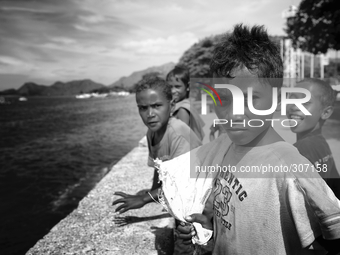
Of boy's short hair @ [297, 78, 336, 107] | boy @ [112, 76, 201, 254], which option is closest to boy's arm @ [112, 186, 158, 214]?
boy @ [112, 76, 201, 254]

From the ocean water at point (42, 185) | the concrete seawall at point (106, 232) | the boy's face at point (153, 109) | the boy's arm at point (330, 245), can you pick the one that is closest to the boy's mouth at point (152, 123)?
the boy's face at point (153, 109)

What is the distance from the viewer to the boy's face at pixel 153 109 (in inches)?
107

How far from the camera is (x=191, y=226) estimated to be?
5.39 ft

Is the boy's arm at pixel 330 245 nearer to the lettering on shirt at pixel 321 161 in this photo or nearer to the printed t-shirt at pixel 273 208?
the printed t-shirt at pixel 273 208

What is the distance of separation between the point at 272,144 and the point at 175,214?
2.58 ft

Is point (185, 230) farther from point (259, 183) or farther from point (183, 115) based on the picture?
point (183, 115)

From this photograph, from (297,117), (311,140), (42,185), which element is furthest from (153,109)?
(42,185)

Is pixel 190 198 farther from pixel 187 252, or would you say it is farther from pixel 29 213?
pixel 29 213

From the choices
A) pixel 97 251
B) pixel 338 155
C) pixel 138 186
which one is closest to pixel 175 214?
pixel 97 251

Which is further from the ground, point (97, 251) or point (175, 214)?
point (175, 214)

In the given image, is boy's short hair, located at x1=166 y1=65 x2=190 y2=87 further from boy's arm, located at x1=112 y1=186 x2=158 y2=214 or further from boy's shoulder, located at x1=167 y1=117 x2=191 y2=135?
boy's arm, located at x1=112 y1=186 x2=158 y2=214

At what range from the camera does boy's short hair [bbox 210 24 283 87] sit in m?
1.37

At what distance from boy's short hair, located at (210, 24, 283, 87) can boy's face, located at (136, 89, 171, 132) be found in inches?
52.1

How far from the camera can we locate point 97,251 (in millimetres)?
2508
